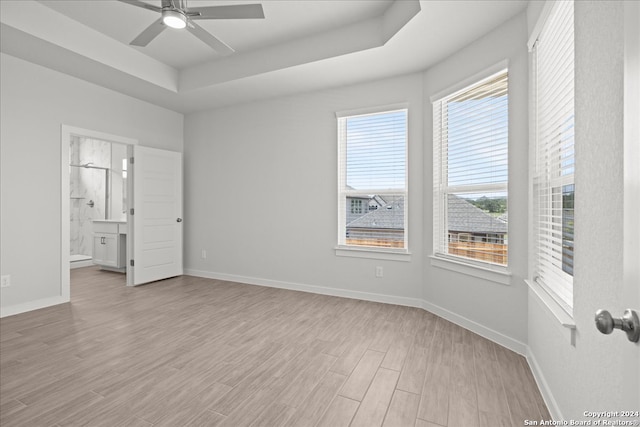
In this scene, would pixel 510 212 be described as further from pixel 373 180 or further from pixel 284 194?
pixel 284 194

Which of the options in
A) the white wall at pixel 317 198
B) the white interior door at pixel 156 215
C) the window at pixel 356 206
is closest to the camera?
the white wall at pixel 317 198

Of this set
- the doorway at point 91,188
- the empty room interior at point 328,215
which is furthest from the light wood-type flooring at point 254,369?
the doorway at point 91,188

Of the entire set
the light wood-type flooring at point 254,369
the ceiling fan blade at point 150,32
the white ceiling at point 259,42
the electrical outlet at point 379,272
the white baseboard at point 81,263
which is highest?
the white ceiling at point 259,42

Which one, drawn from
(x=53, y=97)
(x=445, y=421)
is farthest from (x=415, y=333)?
(x=53, y=97)

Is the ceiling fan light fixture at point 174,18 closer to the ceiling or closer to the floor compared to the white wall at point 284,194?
closer to the ceiling

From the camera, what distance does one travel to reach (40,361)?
7.61 ft

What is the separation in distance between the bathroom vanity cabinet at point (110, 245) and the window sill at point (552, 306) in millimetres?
5805

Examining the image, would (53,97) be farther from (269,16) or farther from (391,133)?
(391,133)

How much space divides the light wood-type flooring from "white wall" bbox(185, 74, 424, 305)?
2.03 feet

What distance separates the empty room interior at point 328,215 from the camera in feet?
4.77

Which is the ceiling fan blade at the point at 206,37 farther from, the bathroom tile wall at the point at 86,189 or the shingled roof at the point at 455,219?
the bathroom tile wall at the point at 86,189

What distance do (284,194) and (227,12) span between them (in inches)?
99.4

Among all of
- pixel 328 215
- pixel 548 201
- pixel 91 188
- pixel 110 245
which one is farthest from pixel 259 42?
pixel 91 188

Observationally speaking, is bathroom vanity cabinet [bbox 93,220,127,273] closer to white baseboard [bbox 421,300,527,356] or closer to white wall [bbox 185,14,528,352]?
white wall [bbox 185,14,528,352]
